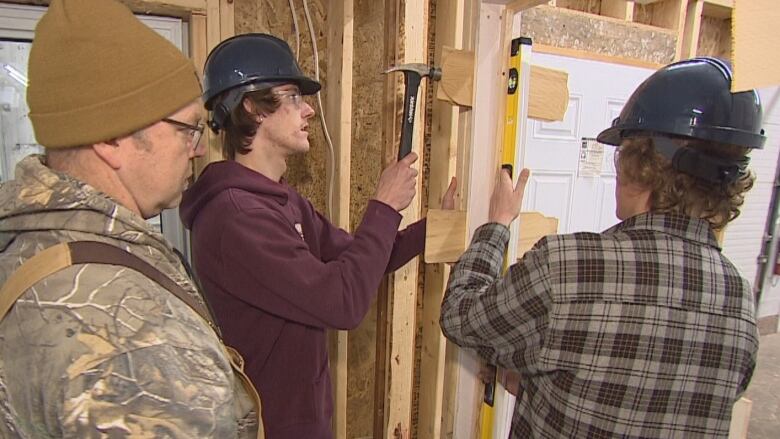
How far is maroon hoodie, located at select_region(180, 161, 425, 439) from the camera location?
1057mm

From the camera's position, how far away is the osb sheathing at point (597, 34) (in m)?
2.26

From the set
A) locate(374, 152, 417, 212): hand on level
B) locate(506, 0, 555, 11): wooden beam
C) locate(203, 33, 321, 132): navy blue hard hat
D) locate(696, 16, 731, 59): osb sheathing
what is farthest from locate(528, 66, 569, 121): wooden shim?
locate(696, 16, 731, 59): osb sheathing

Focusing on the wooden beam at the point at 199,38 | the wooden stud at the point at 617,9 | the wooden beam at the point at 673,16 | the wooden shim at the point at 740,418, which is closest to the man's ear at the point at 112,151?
the wooden beam at the point at 199,38

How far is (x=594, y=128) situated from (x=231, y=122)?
6.64 feet

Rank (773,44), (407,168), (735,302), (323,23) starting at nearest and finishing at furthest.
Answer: (773,44)
(735,302)
(407,168)
(323,23)

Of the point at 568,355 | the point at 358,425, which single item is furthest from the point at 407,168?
the point at 358,425

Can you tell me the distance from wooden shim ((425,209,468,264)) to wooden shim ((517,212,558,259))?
0.41ft

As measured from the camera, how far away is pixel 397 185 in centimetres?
120

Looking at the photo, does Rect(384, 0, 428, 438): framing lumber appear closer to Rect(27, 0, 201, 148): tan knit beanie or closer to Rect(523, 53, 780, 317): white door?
Rect(523, 53, 780, 317): white door

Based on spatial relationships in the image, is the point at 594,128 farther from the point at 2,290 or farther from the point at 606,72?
the point at 2,290

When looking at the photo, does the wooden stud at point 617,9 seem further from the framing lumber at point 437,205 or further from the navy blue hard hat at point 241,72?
the navy blue hard hat at point 241,72

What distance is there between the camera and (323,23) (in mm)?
1832

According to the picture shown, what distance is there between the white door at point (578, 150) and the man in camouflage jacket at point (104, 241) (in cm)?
202

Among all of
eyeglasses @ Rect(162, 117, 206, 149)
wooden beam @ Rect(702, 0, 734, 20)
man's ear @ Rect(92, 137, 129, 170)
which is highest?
wooden beam @ Rect(702, 0, 734, 20)
